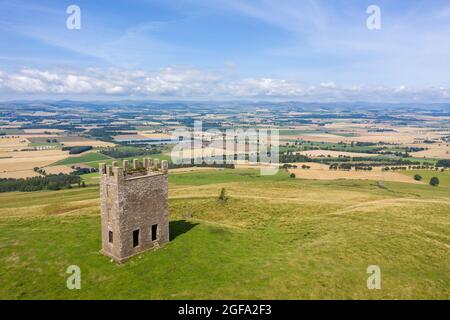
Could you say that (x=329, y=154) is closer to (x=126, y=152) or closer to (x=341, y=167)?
(x=341, y=167)

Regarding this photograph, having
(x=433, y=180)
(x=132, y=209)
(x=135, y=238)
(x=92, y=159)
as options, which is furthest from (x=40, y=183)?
(x=433, y=180)

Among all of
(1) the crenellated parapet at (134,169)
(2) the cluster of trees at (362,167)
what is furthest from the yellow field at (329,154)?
(1) the crenellated parapet at (134,169)

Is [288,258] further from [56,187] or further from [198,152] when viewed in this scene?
[198,152]

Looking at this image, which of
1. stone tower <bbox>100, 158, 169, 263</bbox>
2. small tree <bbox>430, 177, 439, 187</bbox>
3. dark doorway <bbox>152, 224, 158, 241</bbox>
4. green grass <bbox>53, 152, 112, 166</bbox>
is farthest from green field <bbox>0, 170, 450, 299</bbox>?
green grass <bbox>53, 152, 112, 166</bbox>

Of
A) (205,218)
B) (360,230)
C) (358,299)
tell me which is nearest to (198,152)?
(205,218)

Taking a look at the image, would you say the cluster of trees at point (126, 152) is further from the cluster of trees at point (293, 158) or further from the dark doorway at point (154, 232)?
the dark doorway at point (154, 232)

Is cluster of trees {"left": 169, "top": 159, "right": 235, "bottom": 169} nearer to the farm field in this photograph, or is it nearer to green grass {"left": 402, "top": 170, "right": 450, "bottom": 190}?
the farm field
